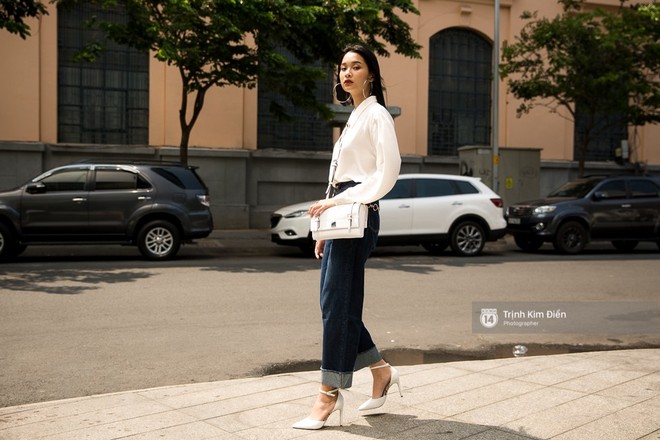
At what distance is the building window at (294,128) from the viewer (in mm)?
21672

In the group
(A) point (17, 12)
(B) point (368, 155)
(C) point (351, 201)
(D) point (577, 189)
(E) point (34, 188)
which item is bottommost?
(C) point (351, 201)

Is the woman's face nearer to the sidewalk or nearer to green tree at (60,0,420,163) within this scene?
the sidewalk

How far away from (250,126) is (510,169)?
716 centimetres

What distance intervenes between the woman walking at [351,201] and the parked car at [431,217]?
9.89 meters

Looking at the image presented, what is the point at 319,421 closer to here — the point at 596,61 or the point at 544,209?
the point at 544,209

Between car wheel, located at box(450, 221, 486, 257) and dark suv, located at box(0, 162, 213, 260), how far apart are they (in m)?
4.88

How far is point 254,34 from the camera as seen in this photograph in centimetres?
1569

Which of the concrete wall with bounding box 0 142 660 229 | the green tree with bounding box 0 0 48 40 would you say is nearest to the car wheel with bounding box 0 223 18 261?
the green tree with bounding box 0 0 48 40

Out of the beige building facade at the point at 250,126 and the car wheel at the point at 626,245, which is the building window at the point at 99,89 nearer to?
the beige building facade at the point at 250,126

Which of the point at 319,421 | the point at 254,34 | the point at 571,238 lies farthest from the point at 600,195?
the point at 319,421

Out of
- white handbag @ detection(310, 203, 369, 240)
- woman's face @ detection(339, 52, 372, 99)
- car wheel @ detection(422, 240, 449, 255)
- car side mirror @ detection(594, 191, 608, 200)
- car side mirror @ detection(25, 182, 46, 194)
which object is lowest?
car wheel @ detection(422, 240, 449, 255)

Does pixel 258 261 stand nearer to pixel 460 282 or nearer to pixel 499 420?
pixel 460 282

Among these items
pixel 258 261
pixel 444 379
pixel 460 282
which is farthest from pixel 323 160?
pixel 444 379

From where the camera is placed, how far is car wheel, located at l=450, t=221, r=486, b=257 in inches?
594
